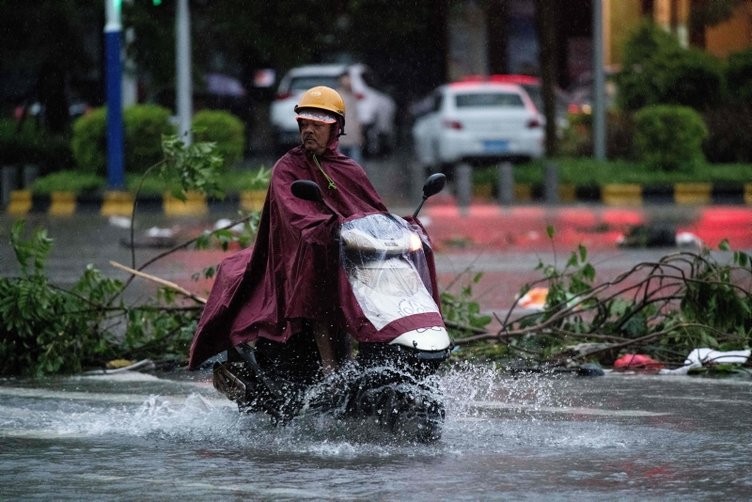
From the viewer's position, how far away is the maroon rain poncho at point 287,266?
6.89 m

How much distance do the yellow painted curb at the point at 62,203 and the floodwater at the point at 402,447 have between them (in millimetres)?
14718

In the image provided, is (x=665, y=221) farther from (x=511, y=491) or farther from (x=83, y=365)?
(x=511, y=491)

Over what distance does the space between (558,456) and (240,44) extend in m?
26.5

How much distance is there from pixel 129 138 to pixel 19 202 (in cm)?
211

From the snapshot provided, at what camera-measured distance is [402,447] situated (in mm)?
6824

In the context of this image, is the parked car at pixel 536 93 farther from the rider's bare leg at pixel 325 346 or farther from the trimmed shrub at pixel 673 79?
the rider's bare leg at pixel 325 346

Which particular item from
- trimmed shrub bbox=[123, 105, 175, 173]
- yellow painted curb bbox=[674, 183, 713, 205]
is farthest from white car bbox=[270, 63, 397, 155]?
yellow painted curb bbox=[674, 183, 713, 205]

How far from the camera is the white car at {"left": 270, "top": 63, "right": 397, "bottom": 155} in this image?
30500mm

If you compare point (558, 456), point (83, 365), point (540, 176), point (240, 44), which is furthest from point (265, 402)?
point (240, 44)

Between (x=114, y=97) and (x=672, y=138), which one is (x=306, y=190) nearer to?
(x=114, y=97)

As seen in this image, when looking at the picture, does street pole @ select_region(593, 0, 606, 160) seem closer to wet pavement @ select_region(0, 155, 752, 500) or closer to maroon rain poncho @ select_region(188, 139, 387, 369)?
wet pavement @ select_region(0, 155, 752, 500)

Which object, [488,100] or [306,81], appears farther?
[306,81]

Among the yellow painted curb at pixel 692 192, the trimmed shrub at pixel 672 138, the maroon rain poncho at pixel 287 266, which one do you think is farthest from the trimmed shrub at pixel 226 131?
the maroon rain poncho at pixel 287 266

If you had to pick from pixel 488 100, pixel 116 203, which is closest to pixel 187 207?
pixel 116 203
